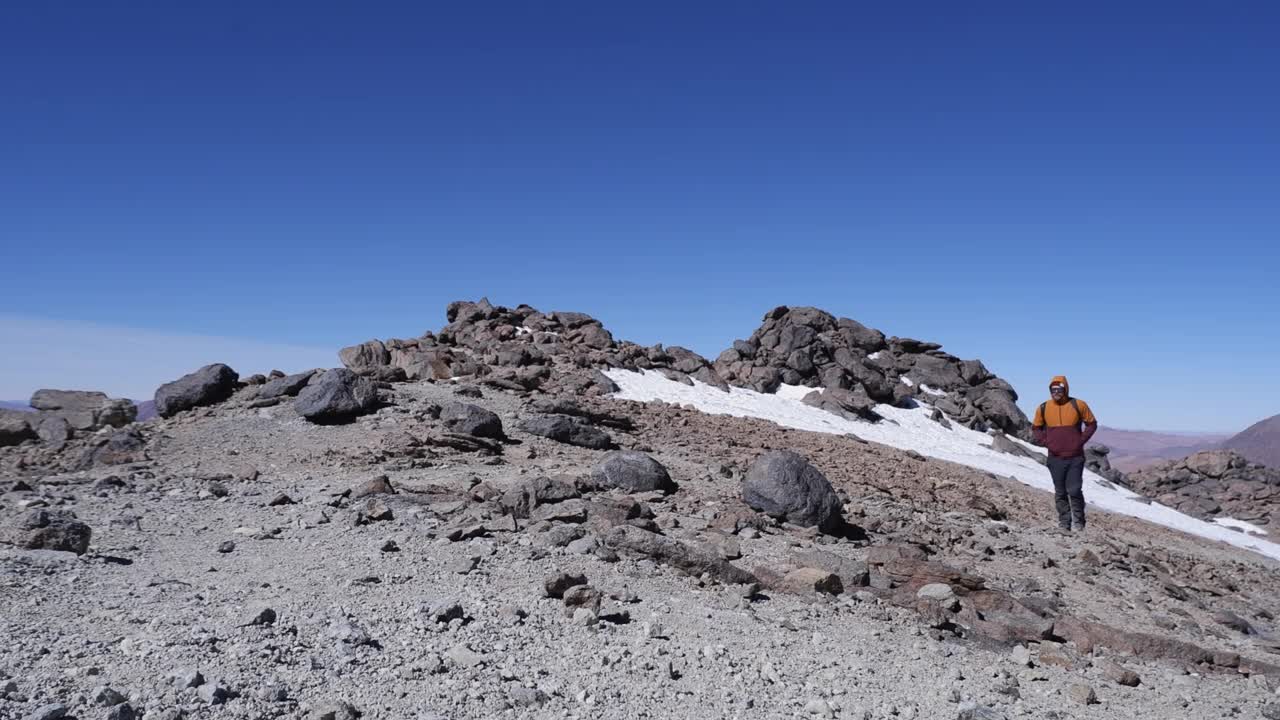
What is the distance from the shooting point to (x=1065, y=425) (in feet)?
44.7

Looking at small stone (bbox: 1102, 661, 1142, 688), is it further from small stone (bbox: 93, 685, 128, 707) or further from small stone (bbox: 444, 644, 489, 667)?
small stone (bbox: 93, 685, 128, 707)

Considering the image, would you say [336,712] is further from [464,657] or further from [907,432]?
[907,432]

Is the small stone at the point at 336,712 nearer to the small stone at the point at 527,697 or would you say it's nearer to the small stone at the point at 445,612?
the small stone at the point at 527,697

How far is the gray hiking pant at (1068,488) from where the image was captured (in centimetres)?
1366

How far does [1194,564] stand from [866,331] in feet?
79.7

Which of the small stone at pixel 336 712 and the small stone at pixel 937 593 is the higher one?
the small stone at pixel 937 593

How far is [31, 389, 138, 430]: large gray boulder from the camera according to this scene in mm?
16219

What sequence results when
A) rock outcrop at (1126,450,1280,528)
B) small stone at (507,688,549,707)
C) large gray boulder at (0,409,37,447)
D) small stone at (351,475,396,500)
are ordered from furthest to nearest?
rock outcrop at (1126,450,1280,528) < large gray boulder at (0,409,37,447) < small stone at (351,475,396,500) < small stone at (507,688,549,707)

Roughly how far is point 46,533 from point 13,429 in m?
8.83

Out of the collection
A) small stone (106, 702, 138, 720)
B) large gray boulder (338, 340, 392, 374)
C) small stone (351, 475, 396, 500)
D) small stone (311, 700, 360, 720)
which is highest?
large gray boulder (338, 340, 392, 374)

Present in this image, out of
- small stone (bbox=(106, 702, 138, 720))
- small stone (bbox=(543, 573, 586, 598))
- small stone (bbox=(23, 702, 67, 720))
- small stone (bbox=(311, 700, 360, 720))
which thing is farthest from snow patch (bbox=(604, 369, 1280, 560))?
small stone (bbox=(23, 702, 67, 720))

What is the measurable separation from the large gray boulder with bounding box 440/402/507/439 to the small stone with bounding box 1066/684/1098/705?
10.3m

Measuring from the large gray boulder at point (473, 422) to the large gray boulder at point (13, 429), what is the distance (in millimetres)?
7271

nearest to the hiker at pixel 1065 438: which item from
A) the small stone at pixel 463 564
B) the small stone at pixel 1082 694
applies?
the small stone at pixel 1082 694
